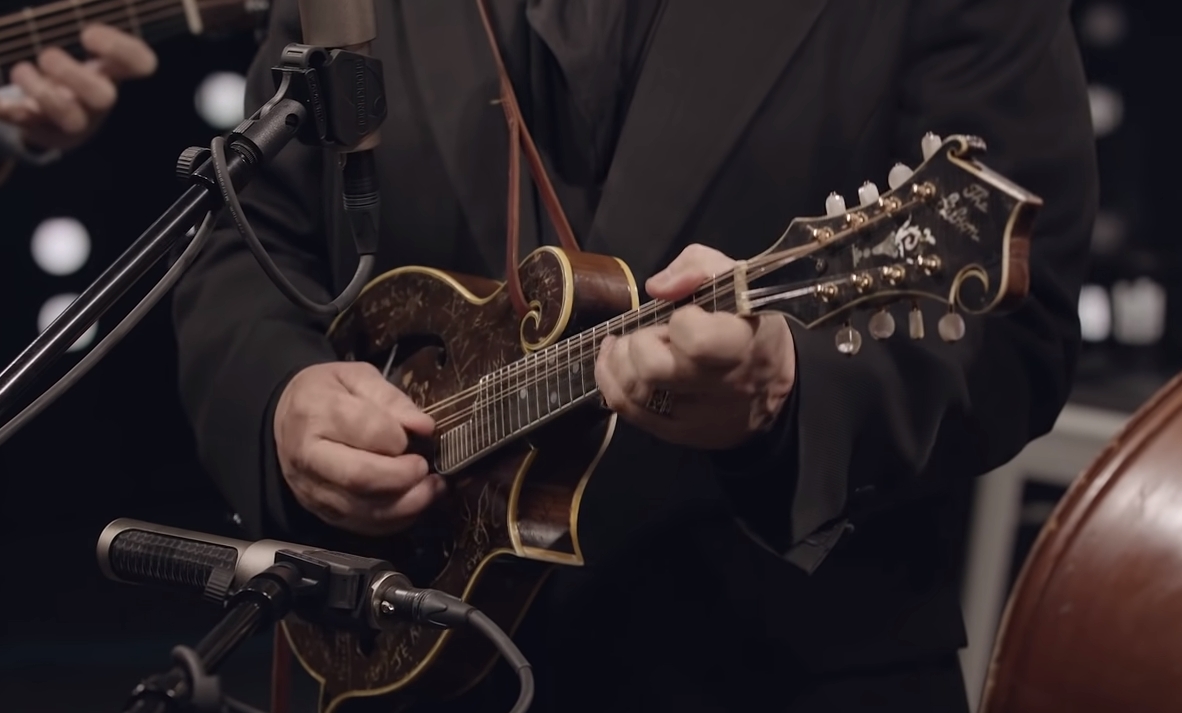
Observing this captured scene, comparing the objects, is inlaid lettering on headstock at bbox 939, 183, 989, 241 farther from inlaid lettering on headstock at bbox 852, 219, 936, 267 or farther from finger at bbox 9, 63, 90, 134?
finger at bbox 9, 63, 90, 134

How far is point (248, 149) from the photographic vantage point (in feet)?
3.19

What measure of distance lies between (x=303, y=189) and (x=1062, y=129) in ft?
2.41

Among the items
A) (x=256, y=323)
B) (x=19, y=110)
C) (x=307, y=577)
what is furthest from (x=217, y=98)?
(x=307, y=577)

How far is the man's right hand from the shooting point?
124 cm

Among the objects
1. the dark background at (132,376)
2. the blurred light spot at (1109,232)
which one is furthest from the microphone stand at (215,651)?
the blurred light spot at (1109,232)

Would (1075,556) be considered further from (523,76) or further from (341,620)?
(523,76)

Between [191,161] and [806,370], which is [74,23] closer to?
[191,161]

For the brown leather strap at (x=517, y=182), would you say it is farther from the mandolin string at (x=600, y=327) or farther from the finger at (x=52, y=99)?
the finger at (x=52, y=99)

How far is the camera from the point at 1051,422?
1248 millimetres

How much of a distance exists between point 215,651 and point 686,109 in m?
Result: 0.63

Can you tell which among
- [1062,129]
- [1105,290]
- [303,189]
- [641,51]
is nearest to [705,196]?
[641,51]

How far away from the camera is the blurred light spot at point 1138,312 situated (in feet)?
7.71

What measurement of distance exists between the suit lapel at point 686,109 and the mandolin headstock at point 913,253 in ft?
0.76

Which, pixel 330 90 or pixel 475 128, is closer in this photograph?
pixel 330 90
